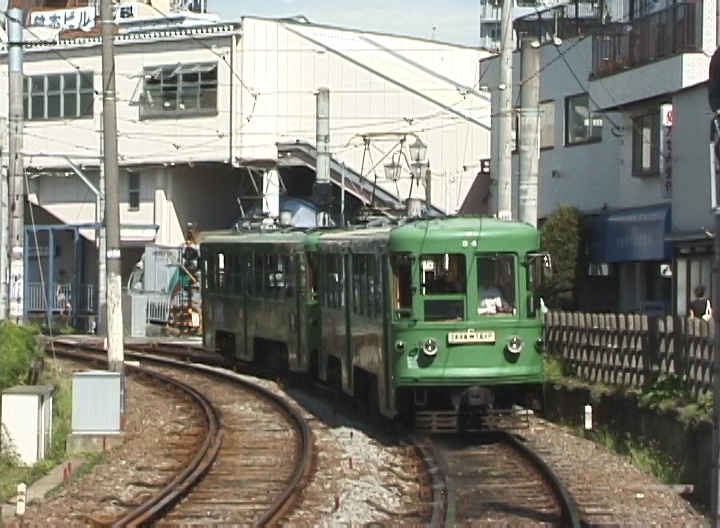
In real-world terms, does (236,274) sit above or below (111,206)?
below

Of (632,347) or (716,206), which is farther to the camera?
(632,347)

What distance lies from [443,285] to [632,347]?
2.59 meters

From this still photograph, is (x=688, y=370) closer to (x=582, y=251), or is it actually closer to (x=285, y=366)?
(x=285, y=366)

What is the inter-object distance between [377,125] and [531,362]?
3149 centimetres

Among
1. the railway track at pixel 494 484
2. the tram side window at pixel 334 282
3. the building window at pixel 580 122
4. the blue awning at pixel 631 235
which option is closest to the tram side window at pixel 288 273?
the tram side window at pixel 334 282

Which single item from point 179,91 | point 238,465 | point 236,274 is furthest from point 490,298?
point 179,91

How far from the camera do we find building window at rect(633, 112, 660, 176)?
29.4 m

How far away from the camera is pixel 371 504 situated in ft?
44.4

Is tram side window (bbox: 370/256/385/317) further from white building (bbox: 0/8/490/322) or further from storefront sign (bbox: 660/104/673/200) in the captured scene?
white building (bbox: 0/8/490/322)

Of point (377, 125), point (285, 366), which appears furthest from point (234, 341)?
point (377, 125)

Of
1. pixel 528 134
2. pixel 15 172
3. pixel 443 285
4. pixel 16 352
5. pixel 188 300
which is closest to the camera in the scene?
pixel 443 285

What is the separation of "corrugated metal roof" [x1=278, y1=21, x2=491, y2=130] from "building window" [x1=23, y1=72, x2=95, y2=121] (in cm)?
754

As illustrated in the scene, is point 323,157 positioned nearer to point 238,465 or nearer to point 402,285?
point 402,285

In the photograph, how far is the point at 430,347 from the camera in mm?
17328
